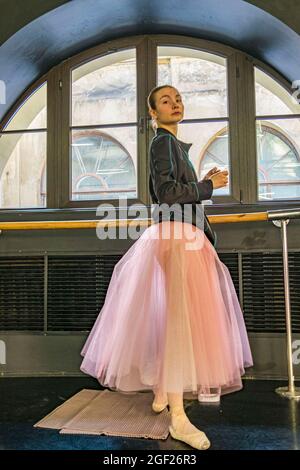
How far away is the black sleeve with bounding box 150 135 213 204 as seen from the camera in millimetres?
1510

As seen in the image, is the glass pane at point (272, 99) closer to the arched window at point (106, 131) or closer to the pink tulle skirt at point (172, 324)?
the arched window at point (106, 131)

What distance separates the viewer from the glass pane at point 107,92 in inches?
112

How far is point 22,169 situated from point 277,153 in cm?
170

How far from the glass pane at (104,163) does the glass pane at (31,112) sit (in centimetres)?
29

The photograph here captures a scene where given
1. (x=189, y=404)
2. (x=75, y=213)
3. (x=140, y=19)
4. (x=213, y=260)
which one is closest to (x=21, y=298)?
(x=75, y=213)

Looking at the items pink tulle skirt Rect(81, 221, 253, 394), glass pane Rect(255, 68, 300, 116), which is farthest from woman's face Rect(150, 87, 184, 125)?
glass pane Rect(255, 68, 300, 116)

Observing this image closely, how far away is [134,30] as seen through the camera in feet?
9.17

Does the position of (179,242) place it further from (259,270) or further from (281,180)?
(281,180)

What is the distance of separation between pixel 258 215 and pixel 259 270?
43cm

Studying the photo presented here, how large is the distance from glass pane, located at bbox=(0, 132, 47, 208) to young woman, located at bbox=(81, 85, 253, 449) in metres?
1.40

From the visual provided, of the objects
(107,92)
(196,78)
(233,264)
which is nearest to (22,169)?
(107,92)

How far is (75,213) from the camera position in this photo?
2648mm

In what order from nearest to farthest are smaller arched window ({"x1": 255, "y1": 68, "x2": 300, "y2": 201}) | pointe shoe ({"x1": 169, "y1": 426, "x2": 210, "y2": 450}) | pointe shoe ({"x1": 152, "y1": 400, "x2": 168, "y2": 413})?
pointe shoe ({"x1": 169, "y1": 426, "x2": 210, "y2": 450}), pointe shoe ({"x1": 152, "y1": 400, "x2": 168, "y2": 413}), smaller arched window ({"x1": 255, "y1": 68, "x2": 300, "y2": 201})

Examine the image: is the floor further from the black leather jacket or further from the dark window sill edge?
the dark window sill edge
